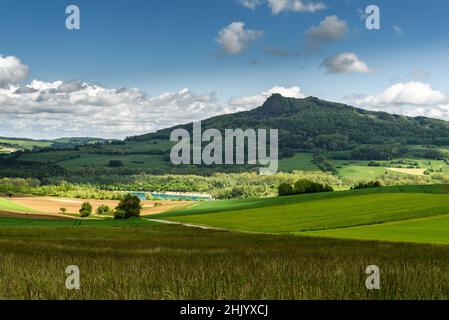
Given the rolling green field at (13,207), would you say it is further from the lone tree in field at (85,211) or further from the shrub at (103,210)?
the shrub at (103,210)

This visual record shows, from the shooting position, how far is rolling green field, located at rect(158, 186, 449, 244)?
178 feet

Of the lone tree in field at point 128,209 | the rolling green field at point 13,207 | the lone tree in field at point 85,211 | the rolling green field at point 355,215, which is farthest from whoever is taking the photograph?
the lone tree in field at point 85,211

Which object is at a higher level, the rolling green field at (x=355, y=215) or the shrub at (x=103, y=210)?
the rolling green field at (x=355, y=215)

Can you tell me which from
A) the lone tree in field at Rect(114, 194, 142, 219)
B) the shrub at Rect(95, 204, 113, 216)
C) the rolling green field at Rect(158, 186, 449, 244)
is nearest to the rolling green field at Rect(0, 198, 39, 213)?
the shrub at Rect(95, 204, 113, 216)

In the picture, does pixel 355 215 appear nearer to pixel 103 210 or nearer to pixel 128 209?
pixel 128 209

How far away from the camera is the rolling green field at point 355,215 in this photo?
54.2 meters

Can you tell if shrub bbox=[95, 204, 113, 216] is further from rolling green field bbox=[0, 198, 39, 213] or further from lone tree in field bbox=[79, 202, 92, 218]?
rolling green field bbox=[0, 198, 39, 213]

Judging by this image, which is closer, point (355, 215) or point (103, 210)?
point (355, 215)

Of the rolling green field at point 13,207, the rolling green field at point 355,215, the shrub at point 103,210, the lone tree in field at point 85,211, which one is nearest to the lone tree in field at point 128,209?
the rolling green field at point 355,215

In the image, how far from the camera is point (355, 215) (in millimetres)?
73562

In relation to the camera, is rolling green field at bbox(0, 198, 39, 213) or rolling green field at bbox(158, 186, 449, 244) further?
rolling green field at bbox(0, 198, 39, 213)

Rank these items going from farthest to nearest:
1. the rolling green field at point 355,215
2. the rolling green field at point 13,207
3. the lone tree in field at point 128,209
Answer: the rolling green field at point 13,207 < the lone tree in field at point 128,209 < the rolling green field at point 355,215

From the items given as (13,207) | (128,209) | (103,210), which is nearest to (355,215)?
(128,209)
